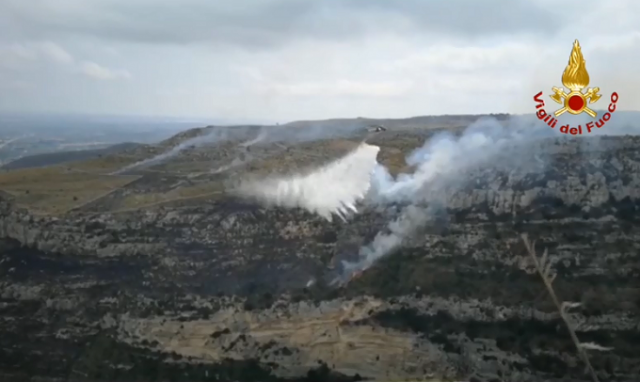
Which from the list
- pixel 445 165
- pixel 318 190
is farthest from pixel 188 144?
pixel 445 165

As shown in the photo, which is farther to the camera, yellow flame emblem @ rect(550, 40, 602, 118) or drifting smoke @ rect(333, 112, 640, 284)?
drifting smoke @ rect(333, 112, 640, 284)

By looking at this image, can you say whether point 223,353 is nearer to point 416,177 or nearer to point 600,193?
point 416,177

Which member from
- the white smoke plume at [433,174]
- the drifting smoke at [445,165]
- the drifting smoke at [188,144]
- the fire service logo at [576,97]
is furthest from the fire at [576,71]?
the drifting smoke at [188,144]

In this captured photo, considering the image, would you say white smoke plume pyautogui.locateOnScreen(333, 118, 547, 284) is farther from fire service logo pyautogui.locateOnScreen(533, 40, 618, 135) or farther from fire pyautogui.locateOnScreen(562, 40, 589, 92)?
fire pyautogui.locateOnScreen(562, 40, 589, 92)

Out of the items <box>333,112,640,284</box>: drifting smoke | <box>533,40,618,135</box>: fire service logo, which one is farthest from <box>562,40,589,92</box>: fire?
<box>333,112,640,284</box>: drifting smoke

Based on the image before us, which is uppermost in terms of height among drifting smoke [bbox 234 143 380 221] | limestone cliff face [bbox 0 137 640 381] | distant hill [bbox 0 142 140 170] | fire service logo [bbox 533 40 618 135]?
fire service logo [bbox 533 40 618 135]

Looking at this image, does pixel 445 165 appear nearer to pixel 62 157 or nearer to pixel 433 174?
pixel 433 174
